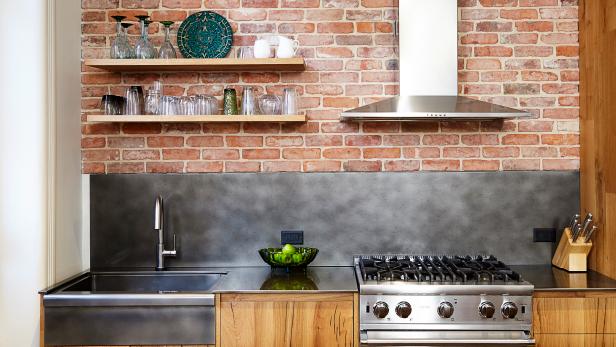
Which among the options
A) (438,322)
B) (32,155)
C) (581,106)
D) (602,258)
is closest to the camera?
(438,322)

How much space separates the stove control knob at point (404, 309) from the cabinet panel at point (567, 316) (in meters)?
0.55

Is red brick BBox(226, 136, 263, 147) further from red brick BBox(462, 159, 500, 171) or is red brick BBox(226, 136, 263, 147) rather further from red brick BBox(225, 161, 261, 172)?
red brick BBox(462, 159, 500, 171)

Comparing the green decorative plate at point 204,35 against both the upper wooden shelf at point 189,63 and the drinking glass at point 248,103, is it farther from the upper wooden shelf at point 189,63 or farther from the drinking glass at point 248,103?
the drinking glass at point 248,103

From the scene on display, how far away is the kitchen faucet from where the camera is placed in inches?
119

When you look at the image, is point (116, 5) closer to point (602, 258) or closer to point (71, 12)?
point (71, 12)

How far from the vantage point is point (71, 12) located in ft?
9.90

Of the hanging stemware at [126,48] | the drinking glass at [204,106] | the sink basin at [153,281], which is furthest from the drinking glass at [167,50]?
the sink basin at [153,281]

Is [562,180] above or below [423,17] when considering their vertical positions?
below

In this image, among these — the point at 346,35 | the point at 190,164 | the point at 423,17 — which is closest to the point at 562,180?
the point at 423,17

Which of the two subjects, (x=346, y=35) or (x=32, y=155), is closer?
(x=32, y=155)

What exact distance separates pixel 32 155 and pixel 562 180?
9.04 ft

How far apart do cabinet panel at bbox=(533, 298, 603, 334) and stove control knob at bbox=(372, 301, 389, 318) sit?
653mm

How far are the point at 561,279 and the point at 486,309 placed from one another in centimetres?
52

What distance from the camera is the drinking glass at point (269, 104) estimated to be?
10.0 feet
